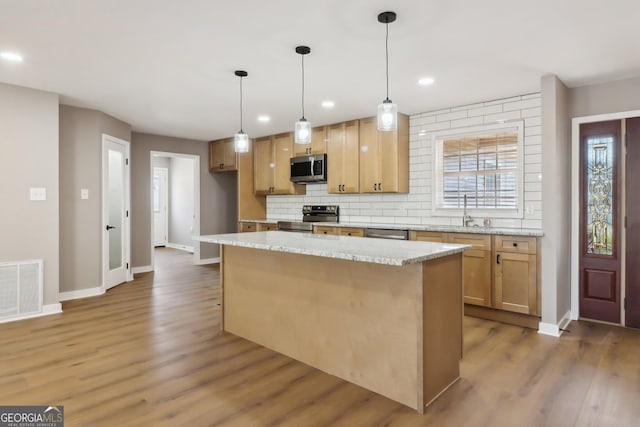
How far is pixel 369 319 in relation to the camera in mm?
2385

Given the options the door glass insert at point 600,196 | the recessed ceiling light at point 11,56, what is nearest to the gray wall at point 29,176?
the recessed ceiling light at point 11,56

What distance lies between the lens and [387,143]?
489 centimetres

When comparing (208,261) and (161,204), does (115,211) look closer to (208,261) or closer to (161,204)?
(208,261)

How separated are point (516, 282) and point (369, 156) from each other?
2409 mm

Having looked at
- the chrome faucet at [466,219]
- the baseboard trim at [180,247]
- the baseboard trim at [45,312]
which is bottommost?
the baseboard trim at [45,312]

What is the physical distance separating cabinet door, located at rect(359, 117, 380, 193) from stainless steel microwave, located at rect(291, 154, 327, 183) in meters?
0.74

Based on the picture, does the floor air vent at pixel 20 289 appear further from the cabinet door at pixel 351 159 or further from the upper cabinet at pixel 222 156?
the cabinet door at pixel 351 159

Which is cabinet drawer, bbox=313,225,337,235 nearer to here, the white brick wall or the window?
the white brick wall

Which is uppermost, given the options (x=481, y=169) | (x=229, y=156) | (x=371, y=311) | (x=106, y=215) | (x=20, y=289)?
(x=229, y=156)

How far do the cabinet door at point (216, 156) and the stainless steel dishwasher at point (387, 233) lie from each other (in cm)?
361

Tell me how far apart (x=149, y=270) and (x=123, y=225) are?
4.17 feet

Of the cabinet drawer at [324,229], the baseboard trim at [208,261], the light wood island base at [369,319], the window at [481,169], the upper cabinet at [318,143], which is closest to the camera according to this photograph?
the light wood island base at [369,319]

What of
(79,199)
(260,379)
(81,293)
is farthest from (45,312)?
(260,379)

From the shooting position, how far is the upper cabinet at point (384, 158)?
4.85m
